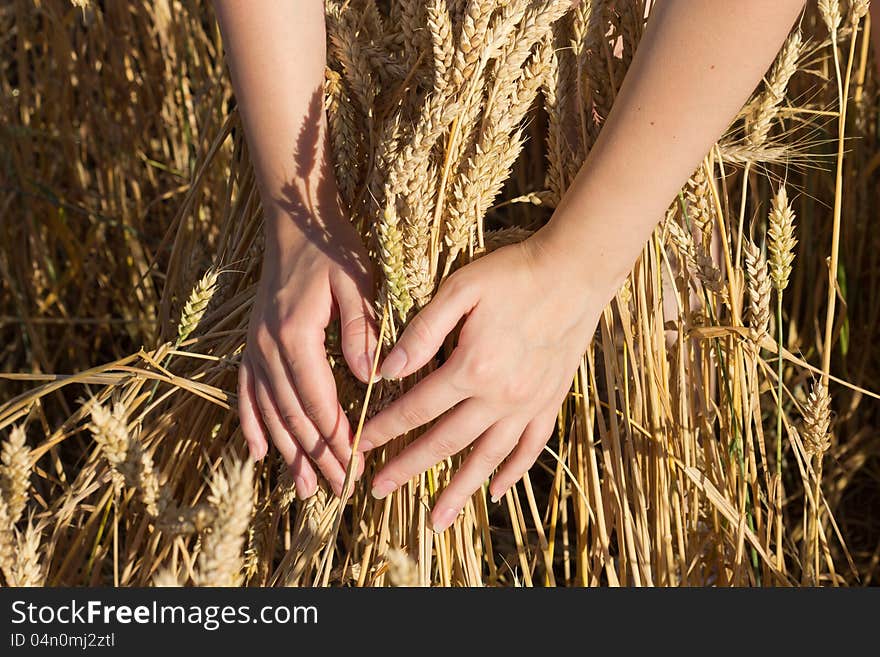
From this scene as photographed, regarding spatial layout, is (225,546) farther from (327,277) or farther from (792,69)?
(792,69)

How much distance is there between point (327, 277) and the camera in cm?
69

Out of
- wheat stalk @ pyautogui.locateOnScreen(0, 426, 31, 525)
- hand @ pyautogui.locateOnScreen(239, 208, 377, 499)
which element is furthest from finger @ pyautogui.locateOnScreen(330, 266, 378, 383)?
wheat stalk @ pyautogui.locateOnScreen(0, 426, 31, 525)

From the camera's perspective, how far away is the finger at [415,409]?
66cm

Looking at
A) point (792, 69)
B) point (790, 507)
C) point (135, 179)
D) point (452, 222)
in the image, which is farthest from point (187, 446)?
point (790, 507)

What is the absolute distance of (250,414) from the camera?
730 millimetres

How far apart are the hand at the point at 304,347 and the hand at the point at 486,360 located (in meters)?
0.04

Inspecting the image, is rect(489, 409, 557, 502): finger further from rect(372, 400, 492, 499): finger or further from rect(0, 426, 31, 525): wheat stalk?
rect(0, 426, 31, 525): wheat stalk

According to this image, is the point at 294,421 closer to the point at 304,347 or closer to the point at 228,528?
the point at 304,347

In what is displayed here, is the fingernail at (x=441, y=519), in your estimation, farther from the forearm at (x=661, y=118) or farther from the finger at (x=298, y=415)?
the forearm at (x=661, y=118)

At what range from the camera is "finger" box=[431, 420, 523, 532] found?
0.68 meters

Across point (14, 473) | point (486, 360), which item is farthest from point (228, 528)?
point (486, 360)

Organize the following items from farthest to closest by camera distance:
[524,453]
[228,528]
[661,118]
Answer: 1. [524,453]
2. [661,118]
3. [228,528]

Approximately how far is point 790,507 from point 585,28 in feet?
3.46

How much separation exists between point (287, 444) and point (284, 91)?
0.96ft
